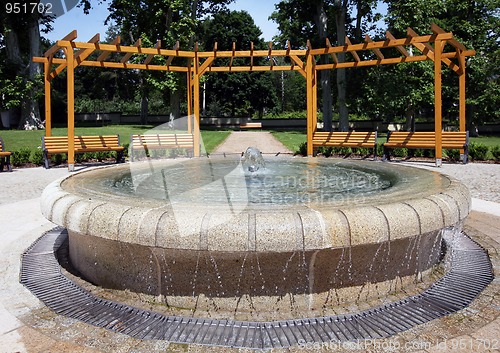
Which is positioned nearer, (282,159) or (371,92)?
(282,159)

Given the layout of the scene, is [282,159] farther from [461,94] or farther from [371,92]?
[371,92]

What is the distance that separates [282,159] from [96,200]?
213 inches

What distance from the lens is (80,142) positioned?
46.6 feet

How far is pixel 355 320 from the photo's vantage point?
11.0 ft

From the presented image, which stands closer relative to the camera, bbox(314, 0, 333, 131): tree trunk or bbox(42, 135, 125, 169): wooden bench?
bbox(42, 135, 125, 169): wooden bench

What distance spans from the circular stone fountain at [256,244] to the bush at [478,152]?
40.1ft

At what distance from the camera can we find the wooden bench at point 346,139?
15143 mm

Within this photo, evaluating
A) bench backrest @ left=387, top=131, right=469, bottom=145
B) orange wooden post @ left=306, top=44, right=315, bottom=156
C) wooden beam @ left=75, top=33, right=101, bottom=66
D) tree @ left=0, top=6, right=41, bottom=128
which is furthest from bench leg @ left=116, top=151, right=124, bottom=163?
tree @ left=0, top=6, right=41, bottom=128

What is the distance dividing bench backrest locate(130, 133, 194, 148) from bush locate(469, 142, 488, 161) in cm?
1018

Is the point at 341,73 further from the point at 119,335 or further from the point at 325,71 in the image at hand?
the point at 119,335

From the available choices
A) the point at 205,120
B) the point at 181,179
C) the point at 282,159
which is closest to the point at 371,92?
the point at 282,159

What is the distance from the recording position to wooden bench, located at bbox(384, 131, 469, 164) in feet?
46.9

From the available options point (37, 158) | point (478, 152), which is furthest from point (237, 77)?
point (478, 152)

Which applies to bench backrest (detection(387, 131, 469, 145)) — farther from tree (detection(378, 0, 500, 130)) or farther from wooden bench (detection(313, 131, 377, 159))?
tree (detection(378, 0, 500, 130))
